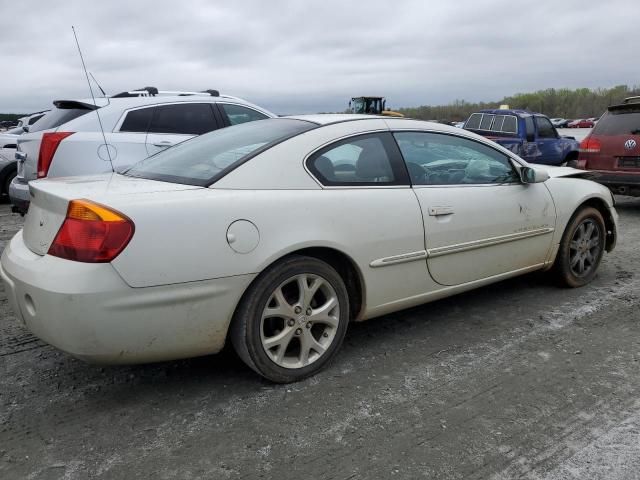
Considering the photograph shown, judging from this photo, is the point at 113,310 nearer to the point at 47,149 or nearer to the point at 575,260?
the point at 575,260

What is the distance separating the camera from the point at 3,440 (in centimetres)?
247

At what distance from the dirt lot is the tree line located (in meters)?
58.4

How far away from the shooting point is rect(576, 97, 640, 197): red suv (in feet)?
25.9

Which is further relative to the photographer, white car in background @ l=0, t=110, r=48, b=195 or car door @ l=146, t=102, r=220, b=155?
white car in background @ l=0, t=110, r=48, b=195

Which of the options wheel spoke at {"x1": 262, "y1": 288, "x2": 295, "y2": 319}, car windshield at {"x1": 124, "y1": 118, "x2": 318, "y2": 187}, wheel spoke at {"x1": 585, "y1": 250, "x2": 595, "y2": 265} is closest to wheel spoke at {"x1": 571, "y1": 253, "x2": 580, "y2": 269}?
wheel spoke at {"x1": 585, "y1": 250, "x2": 595, "y2": 265}

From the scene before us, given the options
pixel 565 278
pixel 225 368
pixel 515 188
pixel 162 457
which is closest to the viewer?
pixel 162 457

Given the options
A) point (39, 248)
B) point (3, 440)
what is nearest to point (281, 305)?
point (39, 248)

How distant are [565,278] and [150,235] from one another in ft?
11.0

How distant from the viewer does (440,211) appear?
3477mm

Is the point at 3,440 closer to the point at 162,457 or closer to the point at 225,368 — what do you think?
the point at 162,457

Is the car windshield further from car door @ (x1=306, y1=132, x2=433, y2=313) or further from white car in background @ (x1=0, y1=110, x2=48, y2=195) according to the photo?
white car in background @ (x1=0, y1=110, x2=48, y2=195)

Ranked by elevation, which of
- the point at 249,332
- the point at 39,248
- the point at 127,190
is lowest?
the point at 249,332

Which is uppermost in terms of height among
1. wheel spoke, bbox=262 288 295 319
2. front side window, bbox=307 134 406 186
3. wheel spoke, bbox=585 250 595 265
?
front side window, bbox=307 134 406 186

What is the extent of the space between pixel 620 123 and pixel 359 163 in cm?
648
